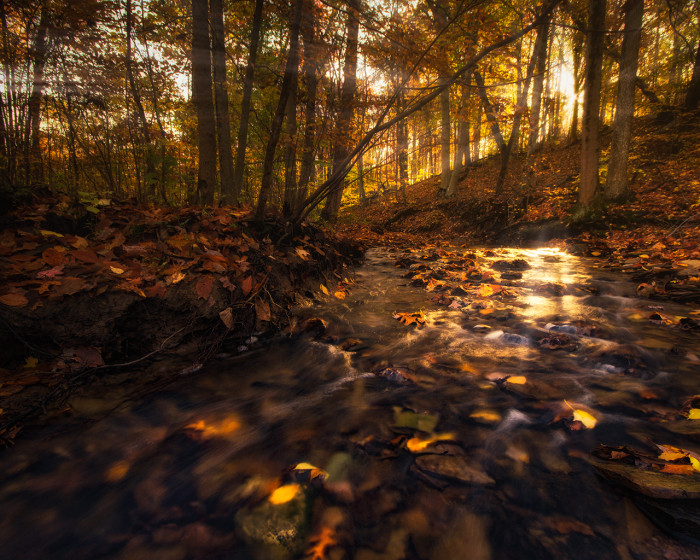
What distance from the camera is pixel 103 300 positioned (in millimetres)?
2207

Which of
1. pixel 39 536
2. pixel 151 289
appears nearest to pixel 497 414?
→ pixel 39 536

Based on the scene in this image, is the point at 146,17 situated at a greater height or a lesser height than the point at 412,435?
greater

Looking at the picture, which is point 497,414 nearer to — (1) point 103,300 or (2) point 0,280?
(1) point 103,300

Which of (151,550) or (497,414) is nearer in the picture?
(151,550)

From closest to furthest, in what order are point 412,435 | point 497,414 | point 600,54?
1. point 412,435
2. point 497,414
3. point 600,54

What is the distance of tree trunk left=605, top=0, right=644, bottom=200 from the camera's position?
23.1 ft

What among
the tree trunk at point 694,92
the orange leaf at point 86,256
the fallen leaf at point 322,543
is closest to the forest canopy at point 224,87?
the orange leaf at point 86,256

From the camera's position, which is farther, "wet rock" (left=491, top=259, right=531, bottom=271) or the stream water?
"wet rock" (left=491, top=259, right=531, bottom=271)

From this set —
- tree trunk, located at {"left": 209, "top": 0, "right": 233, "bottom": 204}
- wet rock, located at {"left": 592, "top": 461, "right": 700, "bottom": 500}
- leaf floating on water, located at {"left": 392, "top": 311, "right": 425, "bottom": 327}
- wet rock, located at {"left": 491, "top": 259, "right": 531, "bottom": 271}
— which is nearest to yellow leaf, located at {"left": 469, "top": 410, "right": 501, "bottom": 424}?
wet rock, located at {"left": 592, "top": 461, "right": 700, "bottom": 500}

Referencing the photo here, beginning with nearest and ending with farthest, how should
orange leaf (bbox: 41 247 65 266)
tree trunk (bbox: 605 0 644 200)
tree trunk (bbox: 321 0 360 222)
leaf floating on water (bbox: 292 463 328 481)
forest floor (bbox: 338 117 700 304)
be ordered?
leaf floating on water (bbox: 292 463 328 481)
orange leaf (bbox: 41 247 65 266)
forest floor (bbox: 338 117 700 304)
tree trunk (bbox: 321 0 360 222)
tree trunk (bbox: 605 0 644 200)

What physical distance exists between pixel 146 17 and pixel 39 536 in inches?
368

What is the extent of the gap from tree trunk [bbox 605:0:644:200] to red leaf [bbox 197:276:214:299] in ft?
30.9

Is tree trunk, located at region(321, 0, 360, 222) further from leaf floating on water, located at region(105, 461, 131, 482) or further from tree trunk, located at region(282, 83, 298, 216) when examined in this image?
leaf floating on water, located at region(105, 461, 131, 482)

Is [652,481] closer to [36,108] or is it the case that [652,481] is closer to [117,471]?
[117,471]
